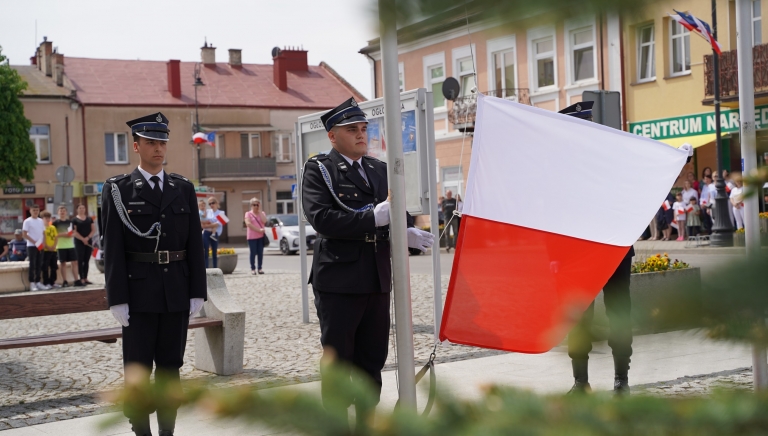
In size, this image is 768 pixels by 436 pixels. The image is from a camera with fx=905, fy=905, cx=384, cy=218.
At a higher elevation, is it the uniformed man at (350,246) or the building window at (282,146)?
the building window at (282,146)

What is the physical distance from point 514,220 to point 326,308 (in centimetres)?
114

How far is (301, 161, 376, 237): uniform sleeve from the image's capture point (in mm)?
4535

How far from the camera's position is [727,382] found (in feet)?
2.58

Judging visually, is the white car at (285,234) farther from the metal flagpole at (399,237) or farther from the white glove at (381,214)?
the metal flagpole at (399,237)

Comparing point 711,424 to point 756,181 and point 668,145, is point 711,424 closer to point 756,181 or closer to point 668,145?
point 756,181

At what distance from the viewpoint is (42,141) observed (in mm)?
49938

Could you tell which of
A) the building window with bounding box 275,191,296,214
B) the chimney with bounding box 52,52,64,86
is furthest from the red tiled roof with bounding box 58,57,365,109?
the building window with bounding box 275,191,296,214

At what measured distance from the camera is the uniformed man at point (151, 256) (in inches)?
194

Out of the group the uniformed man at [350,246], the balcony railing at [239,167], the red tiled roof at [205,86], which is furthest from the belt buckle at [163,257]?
the balcony railing at [239,167]

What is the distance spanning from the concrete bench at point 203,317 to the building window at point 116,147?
45.9m

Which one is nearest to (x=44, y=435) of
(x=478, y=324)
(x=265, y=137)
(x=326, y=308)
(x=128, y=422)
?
(x=326, y=308)

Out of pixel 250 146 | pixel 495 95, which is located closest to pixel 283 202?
pixel 250 146

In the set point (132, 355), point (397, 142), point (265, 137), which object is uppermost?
point (265, 137)

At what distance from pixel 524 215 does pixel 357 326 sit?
1.11m
